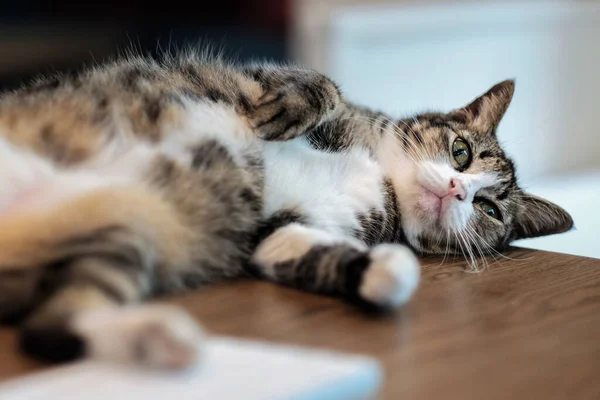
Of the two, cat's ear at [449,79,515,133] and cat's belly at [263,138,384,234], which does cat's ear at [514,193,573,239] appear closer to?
cat's ear at [449,79,515,133]

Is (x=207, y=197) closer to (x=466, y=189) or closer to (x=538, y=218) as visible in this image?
(x=466, y=189)

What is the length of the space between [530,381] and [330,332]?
26 cm

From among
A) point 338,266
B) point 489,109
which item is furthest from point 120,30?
point 338,266

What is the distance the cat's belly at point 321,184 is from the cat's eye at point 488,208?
0.82 feet

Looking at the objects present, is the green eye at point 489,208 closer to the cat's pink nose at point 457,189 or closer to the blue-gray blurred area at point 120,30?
the cat's pink nose at point 457,189

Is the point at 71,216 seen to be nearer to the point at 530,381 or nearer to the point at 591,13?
the point at 530,381

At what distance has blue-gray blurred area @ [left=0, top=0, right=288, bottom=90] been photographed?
237cm

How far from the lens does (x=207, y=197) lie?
1131mm

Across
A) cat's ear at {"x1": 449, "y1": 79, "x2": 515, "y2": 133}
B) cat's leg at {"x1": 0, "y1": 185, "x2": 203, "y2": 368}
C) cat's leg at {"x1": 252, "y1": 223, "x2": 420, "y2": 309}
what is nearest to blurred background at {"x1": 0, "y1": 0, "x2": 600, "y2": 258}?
cat's ear at {"x1": 449, "y1": 79, "x2": 515, "y2": 133}

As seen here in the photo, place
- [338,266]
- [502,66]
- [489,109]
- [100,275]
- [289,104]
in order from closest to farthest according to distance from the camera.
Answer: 1. [100,275]
2. [338,266]
3. [289,104]
4. [489,109]
5. [502,66]

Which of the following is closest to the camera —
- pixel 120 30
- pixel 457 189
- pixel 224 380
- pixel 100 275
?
pixel 224 380

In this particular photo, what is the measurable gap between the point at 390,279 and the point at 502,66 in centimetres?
272

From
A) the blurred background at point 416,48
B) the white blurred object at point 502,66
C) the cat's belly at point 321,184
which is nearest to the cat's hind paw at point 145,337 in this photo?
the cat's belly at point 321,184

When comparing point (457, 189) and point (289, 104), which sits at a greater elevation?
point (289, 104)
